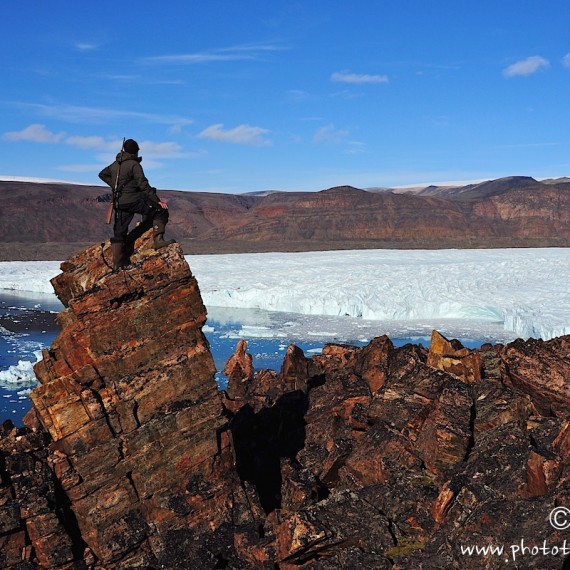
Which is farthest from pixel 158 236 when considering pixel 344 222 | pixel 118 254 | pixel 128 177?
pixel 344 222

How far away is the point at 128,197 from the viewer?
597 cm

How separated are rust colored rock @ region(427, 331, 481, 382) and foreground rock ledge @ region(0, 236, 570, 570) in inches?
29.3

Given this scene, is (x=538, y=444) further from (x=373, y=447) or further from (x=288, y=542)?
(x=288, y=542)

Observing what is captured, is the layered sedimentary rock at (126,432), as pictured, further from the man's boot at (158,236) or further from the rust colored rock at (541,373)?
the rust colored rock at (541,373)

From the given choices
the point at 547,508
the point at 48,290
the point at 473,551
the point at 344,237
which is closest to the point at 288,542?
the point at 473,551

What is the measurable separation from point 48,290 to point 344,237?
3702 cm

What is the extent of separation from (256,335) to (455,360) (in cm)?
1183

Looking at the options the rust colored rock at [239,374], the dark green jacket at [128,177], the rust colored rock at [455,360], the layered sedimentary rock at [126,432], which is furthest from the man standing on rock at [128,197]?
the rust colored rock at [239,374]

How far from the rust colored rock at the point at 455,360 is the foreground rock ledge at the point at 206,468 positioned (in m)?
0.74

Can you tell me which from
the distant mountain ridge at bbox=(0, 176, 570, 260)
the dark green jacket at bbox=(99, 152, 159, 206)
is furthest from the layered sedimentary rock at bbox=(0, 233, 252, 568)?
the distant mountain ridge at bbox=(0, 176, 570, 260)

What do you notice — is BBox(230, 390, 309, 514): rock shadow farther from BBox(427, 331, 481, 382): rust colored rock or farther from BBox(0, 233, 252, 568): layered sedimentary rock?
BBox(427, 331, 481, 382): rust colored rock

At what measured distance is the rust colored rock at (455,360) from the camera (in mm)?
7934

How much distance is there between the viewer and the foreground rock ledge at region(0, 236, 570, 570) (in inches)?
193

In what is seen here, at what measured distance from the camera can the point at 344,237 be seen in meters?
65.8
